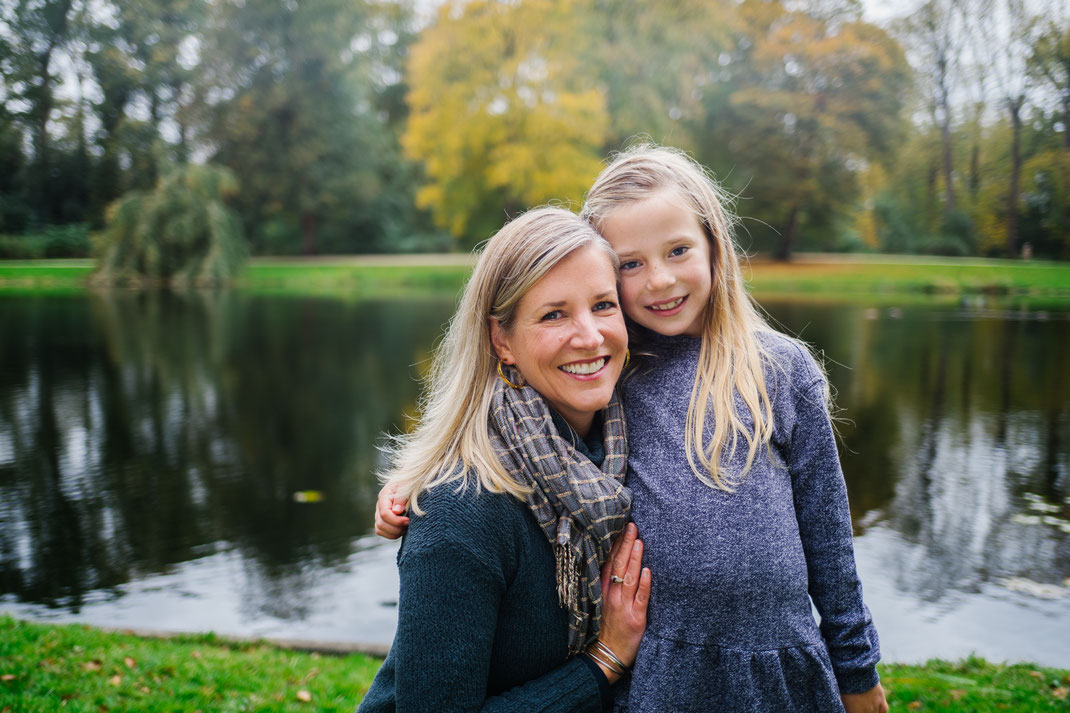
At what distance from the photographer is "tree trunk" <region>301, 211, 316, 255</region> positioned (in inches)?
1520

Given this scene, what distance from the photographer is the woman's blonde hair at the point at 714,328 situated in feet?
5.45

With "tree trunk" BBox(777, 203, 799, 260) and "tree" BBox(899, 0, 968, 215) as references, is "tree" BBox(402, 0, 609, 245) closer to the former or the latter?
"tree trunk" BBox(777, 203, 799, 260)

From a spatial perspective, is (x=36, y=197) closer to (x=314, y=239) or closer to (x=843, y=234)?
(x=314, y=239)

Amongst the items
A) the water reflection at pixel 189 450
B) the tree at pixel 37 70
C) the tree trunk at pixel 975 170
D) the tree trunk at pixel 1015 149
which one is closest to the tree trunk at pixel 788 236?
the tree trunk at pixel 975 170

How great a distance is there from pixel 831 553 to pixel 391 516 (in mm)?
916

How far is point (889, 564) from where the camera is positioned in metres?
5.75

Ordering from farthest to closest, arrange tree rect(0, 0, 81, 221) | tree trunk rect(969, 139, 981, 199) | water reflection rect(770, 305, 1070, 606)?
tree rect(0, 0, 81, 221) < tree trunk rect(969, 139, 981, 199) < water reflection rect(770, 305, 1070, 606)

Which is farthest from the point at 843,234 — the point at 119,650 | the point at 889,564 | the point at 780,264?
the point at 119,650

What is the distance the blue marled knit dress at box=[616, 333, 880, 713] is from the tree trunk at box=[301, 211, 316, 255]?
3867 centimetres

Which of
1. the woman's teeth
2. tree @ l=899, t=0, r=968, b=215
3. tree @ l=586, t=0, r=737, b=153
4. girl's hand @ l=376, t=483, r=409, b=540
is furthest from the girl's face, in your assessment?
Result: tree @ l=586, t=0, r=737, b=153

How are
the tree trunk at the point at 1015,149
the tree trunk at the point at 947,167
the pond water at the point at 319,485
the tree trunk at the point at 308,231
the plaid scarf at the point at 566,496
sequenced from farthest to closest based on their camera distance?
the tree trunk at the point at 308,231 → the tree trunk at the point at 947,167 → the tree trunk at the point at 1015,149 → the pond water at the point at 319,485 → the plaid scarf at the point at 566,496

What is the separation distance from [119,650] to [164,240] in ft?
90.0

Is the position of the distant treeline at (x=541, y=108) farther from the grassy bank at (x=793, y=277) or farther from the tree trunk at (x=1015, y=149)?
the grassy bank at (x=793, y=277)

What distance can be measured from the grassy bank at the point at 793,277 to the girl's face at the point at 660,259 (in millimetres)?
20724
